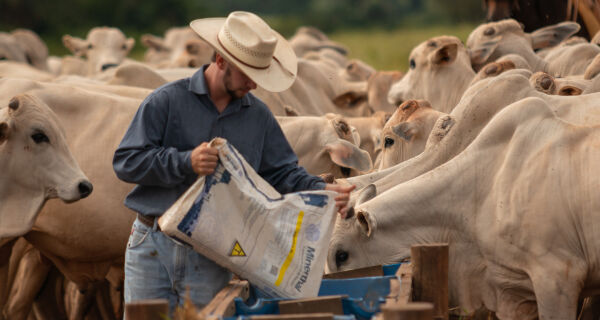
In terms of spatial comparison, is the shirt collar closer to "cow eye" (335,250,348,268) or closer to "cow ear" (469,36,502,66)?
"cow eye" (335,250,348,268)

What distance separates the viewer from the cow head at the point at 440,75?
8.40 metres

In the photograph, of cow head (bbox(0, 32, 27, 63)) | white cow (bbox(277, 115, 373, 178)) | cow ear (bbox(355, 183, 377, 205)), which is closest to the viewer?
cow ear (bbox(355, 183, 377, 205))

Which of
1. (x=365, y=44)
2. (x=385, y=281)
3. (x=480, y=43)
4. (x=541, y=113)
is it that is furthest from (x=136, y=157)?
(x=365, y=44)

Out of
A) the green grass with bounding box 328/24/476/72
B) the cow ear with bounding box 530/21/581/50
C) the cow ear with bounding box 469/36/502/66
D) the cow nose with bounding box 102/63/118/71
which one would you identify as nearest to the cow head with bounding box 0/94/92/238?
the cow ear with bounding box 469/36/502/66

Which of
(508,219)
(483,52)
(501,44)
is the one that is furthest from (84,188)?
(501,44)

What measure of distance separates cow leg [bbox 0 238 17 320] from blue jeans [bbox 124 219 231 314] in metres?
2.61

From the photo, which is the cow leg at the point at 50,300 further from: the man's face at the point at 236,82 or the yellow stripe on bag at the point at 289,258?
the yellow stripe on bag at the point at 289,258

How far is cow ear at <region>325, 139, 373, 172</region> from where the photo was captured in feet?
22.7

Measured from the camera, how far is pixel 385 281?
4152 mm

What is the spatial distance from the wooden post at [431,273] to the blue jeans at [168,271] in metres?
0.86

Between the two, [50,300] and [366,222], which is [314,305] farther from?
[50,300]

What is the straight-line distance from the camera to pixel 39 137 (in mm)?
5848

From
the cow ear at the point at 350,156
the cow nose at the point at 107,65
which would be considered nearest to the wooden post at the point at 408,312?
the cow ear at the point at 350,156

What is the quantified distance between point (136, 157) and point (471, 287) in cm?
195
